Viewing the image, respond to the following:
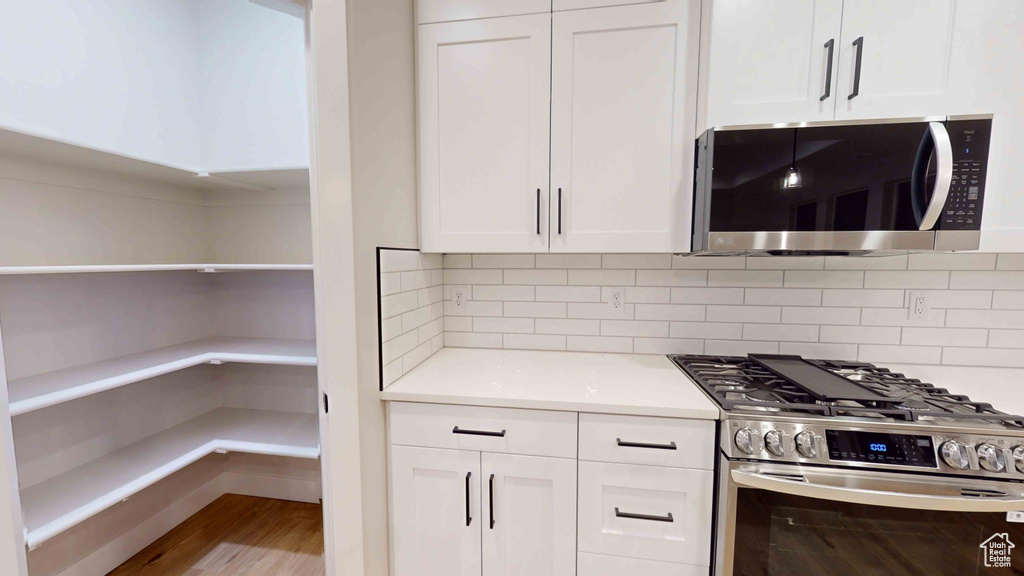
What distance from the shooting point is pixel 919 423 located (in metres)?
1.05

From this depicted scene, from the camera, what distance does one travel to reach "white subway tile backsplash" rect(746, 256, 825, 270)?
5.42ft

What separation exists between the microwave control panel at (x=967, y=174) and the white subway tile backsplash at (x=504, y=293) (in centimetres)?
142

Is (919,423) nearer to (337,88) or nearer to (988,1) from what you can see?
(988,1)

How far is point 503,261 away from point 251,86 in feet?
5.24

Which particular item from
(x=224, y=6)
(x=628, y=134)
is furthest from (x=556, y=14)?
(x=224, y=6)

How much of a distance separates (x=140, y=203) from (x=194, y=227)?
28 cm

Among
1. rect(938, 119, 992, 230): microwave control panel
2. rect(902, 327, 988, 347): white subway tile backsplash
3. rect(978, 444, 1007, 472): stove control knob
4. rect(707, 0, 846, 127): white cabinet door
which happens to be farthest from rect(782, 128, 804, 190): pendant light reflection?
rect(902, 327, 988, 347): white subway tile backsplash

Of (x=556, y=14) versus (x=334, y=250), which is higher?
(x=556, y=14)

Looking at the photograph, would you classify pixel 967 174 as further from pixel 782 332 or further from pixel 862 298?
pixel 782 332

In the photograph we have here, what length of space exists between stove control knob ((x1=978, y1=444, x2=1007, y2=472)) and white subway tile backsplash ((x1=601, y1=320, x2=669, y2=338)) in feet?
3.10

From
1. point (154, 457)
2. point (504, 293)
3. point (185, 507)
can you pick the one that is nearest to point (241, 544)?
point (185, 507)

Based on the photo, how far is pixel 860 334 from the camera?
5.40ft

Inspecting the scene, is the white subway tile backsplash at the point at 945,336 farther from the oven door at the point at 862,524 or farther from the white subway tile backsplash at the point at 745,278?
the oven door at the point at 862,524

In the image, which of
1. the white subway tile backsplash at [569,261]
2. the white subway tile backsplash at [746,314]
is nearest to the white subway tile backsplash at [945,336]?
the white subway tile backsplash at [746,314]
